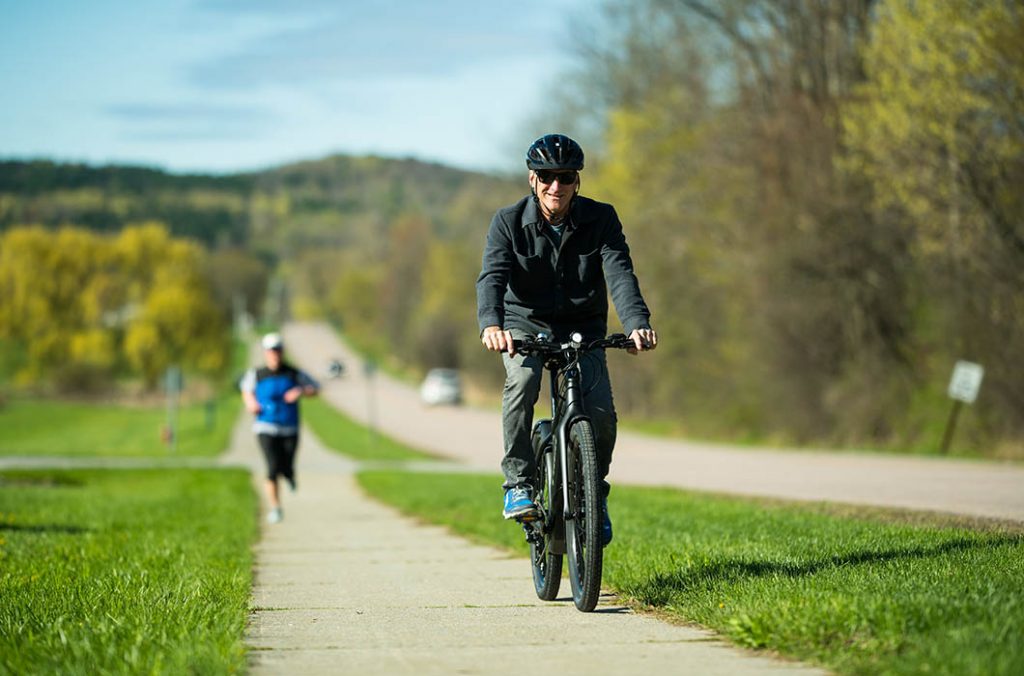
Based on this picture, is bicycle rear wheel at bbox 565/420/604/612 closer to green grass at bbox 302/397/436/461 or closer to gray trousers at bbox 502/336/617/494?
gray trousers at bbox 502/336/617/494

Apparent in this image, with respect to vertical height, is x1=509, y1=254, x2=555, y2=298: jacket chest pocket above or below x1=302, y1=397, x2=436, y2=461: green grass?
above

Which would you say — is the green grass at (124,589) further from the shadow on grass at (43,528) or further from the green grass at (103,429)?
the green grass at (103,429)

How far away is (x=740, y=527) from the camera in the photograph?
10320mm

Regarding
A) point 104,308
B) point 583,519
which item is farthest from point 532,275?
point 104,308

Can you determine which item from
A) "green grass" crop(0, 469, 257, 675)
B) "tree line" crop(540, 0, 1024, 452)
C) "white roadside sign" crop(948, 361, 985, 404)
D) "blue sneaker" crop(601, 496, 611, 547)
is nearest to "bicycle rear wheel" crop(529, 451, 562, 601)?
"blue sneaker" crop(601, 496, 611, 547)

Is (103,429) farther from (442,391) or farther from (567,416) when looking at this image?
(567,416)

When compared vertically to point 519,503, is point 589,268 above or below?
above

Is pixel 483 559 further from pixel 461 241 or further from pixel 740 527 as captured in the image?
pixel 461 241

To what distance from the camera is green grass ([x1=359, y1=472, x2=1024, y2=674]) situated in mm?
4902

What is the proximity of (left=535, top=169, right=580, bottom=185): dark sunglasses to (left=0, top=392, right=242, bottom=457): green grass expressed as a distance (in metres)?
43.8

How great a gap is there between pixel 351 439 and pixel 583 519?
49.4 meters

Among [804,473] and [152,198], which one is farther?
[152,198]

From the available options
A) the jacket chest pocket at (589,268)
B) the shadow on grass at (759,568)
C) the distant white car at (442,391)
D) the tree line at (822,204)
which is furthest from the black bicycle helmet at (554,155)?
the distant white car at (442,391)

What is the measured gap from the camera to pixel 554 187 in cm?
697
